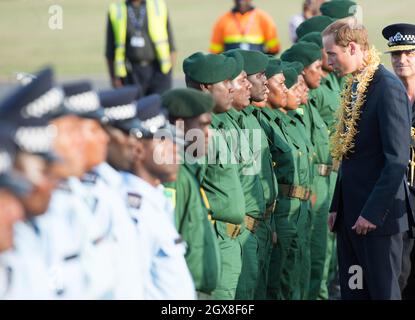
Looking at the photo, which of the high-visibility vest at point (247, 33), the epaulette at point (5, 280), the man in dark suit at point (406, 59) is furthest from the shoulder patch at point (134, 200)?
the high-visibility vest at point (247, 33)

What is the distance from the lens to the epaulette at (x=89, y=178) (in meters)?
5.94

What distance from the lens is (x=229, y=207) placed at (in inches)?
320

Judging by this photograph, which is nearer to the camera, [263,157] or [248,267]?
[248,267]

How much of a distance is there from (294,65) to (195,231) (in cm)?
391

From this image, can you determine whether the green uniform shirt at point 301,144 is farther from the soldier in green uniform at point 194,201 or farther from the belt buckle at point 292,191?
the soldier in green uniform at point 194,201

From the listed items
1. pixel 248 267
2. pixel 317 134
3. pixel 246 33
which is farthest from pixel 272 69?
pixel 246 33

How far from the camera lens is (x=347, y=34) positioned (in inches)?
330

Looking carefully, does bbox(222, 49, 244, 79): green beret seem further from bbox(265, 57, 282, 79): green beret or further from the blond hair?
bbox(265, 57, 282, 79): green beret

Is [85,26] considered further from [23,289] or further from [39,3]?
[23,289]

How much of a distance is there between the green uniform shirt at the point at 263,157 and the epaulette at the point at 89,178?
10.2 ft

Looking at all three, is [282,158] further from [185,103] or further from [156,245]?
[156,245]

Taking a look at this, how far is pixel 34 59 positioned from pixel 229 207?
1608 cm

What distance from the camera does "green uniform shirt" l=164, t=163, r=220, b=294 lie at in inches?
275

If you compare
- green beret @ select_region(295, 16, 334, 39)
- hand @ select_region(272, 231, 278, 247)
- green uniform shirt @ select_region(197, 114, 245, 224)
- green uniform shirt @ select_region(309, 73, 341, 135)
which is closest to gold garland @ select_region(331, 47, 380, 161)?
green uniform shirt @ select_region(197, 114, 245, 224)
